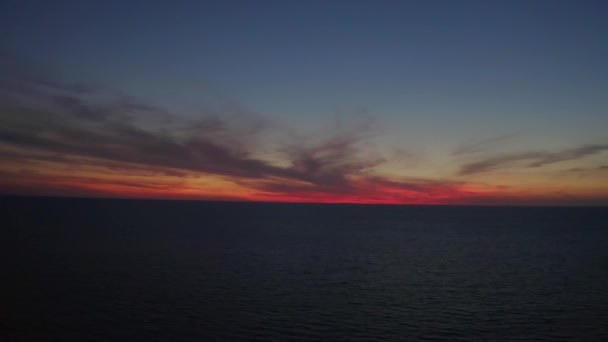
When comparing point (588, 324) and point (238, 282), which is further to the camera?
point (238, 282)

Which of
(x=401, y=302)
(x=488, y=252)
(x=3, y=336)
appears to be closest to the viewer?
(x=3, y=336)

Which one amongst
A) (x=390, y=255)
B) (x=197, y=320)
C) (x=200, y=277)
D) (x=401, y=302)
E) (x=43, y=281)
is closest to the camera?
(x=197, y=320)

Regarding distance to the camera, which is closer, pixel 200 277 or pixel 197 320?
pixel 197 320

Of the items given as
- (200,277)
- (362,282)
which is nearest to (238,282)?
(200,277)

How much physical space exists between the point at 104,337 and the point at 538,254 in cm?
8653

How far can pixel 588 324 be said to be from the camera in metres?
40.2

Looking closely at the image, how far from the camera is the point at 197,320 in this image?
130 feet

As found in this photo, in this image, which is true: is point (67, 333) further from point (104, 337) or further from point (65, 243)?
point (65, 243)

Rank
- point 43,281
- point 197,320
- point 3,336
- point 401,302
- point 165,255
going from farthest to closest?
point 165,255 → point 43,281 → point 401,302 → point 197,320 → point 3,336

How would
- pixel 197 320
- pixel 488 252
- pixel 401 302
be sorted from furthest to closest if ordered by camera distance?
pixel 488 252 → pixel 401 302 → pixel 197 320

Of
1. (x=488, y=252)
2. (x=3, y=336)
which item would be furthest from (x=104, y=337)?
(x=488, y=252)

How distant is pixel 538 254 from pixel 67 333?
291 feet

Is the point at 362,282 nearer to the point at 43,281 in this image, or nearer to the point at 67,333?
the point at 67,333

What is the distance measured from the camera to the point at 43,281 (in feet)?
173
